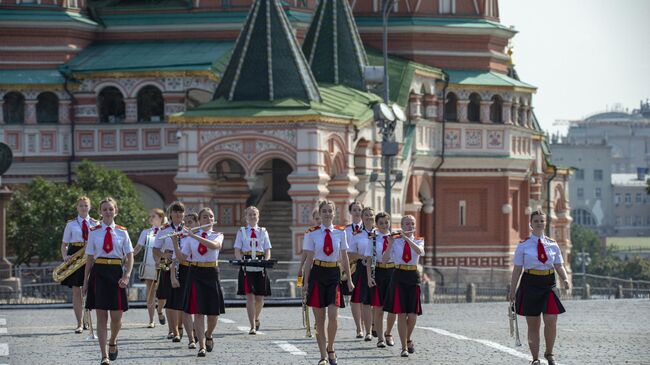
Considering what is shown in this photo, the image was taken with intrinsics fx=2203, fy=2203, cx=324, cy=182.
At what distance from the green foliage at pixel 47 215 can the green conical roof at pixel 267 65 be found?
3.91 meters

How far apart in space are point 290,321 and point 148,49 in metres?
29.7

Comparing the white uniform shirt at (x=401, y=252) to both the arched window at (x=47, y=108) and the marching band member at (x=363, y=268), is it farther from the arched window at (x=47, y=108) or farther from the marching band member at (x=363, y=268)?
the arched window at (x=47, y=108)

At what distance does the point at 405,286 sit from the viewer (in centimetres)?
2870

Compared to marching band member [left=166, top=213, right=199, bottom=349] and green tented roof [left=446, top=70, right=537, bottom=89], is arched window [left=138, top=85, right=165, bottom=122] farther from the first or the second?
marching band member [left=166, top=213, right=199, bottom=349]

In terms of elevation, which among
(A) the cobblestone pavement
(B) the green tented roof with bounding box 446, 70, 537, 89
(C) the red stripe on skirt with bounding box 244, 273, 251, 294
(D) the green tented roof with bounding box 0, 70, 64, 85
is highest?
(B) the green tented roof with bounding box 446, 70, 537, 89

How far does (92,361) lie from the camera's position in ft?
90.5

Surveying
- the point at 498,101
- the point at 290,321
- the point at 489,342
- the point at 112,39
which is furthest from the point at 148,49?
the point at 489,342

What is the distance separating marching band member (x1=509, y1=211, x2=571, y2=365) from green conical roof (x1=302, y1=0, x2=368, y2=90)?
3635 centimetres

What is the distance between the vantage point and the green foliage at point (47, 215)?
57.5 m

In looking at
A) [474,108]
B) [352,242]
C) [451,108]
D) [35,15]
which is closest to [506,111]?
[474,108]

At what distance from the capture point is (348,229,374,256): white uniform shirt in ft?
101

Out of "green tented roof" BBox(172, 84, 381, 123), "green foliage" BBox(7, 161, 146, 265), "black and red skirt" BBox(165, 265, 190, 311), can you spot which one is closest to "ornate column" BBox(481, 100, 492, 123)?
"green tented roof" BBox(172, 84, 381, 123)

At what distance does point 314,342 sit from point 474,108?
42.5 m

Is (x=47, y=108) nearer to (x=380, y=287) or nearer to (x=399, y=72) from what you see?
(x=399, y=72)
